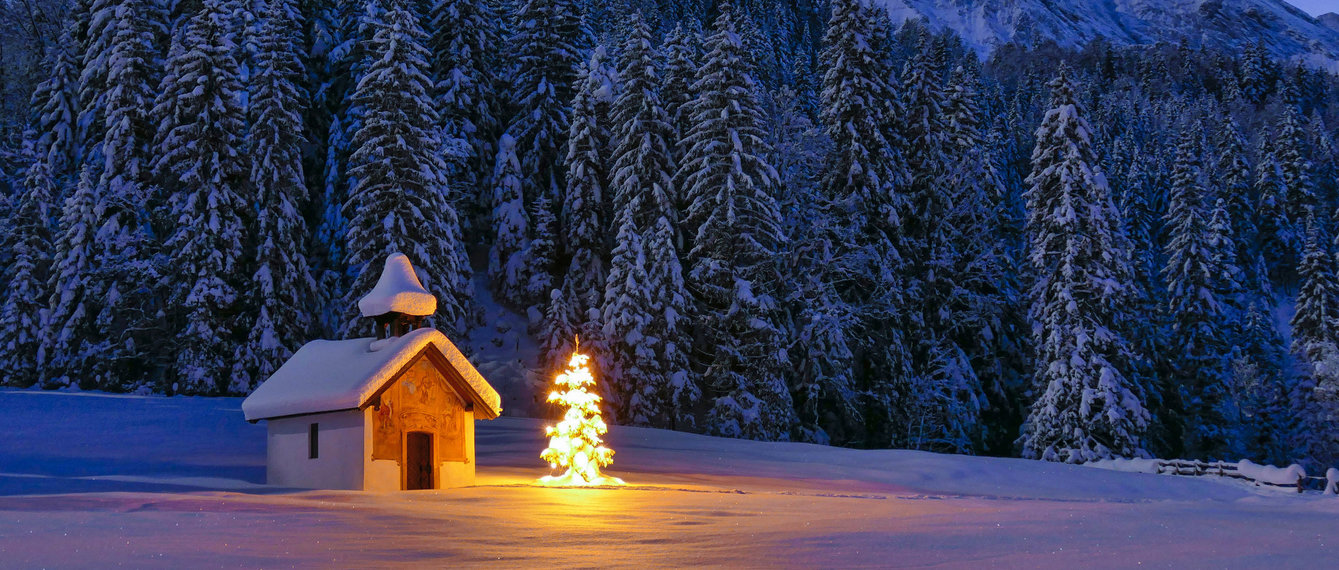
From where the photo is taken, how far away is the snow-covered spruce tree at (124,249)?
46688mm

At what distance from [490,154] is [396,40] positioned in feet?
51.0

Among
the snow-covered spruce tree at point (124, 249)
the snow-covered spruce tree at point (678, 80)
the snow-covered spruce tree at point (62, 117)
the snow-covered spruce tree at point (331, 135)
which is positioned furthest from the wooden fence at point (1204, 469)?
the snow-covered spruce tree at point (62, 117)

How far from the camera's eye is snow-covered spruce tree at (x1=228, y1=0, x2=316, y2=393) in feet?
146

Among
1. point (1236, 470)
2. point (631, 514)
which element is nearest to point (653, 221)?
point (1236, 470)

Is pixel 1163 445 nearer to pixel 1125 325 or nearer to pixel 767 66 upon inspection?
pixel 1125 325

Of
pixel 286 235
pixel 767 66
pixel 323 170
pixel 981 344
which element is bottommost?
pixel 981 344

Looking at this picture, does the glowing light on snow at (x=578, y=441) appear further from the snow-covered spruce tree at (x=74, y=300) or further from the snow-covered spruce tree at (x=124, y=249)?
the snow-covered spruce tree at (x=74, y=300)

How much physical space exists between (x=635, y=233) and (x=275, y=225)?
14720 millimetres

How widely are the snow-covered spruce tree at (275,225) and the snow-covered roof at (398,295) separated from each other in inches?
692

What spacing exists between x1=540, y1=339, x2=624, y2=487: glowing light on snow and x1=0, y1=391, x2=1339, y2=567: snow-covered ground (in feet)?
3.40

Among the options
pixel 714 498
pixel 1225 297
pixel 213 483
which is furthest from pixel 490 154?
pixel 1225 297

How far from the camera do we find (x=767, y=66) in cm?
8012

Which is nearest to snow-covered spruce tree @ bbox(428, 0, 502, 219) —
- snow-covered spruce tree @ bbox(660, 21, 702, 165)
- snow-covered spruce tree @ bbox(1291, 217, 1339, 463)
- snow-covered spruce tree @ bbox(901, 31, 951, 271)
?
snow-covered spruce tree @ bbox(660, 21, 702, 165)

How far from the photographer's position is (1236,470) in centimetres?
3338
